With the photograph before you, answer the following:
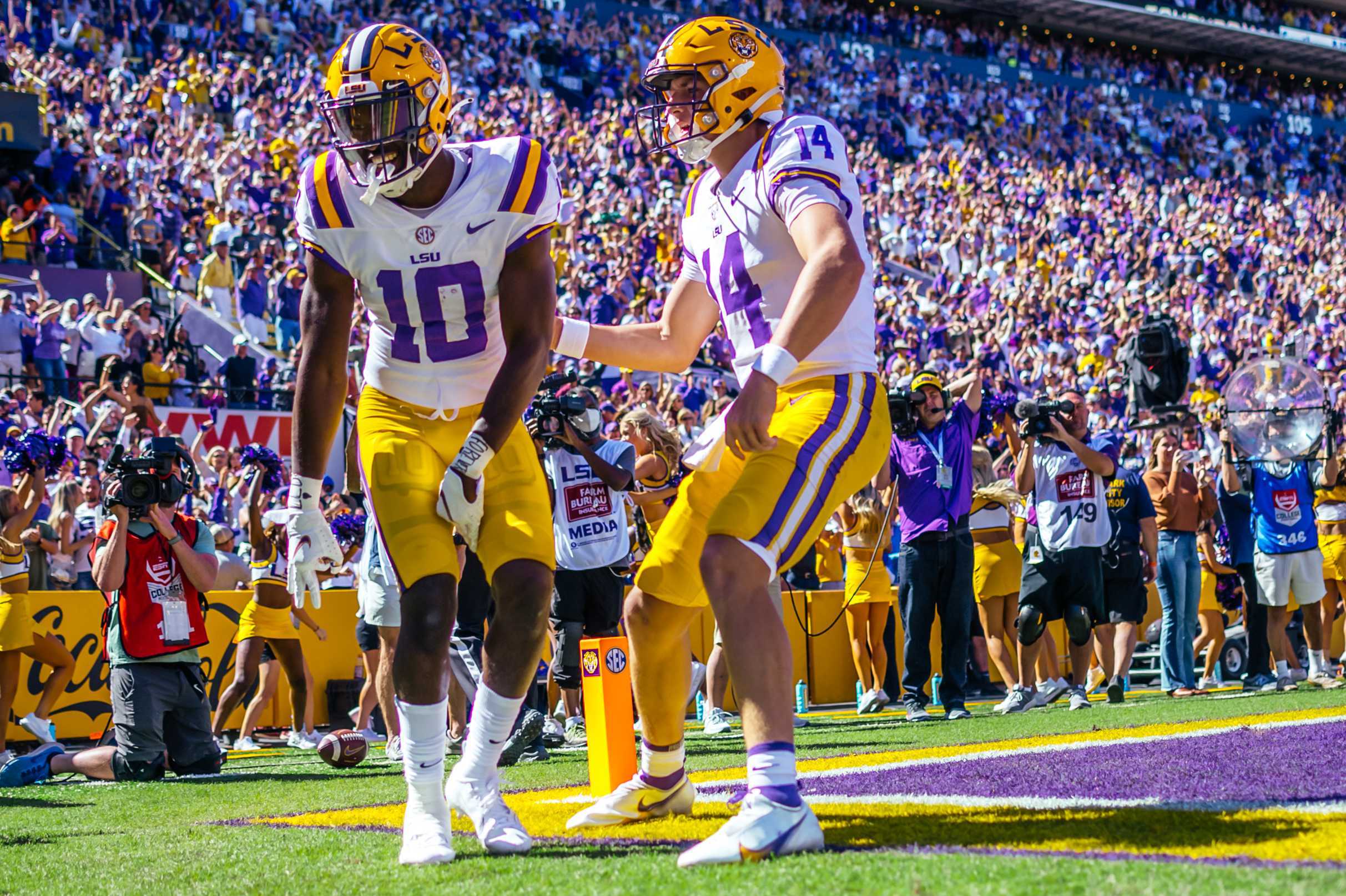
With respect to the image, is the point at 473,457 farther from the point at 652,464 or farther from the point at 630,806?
the point at 652,464

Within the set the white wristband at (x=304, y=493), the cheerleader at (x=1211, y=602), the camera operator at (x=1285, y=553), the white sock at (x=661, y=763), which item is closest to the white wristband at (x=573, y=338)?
the white wristband at (x=304, y=493)

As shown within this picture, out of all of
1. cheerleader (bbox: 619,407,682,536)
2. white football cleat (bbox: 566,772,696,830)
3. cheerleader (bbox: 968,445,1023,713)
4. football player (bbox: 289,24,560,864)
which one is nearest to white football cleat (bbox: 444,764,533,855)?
football player (bbox: 289,24,560,864)

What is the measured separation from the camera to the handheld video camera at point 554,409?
319 inches

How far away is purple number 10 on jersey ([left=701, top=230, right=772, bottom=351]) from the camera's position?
12.8 ft

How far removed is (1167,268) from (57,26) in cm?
2017

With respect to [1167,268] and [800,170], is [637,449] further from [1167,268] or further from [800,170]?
[1167,268]

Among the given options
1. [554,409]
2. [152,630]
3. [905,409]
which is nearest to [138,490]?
[152,630]

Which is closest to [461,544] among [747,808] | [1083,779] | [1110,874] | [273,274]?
[1083,779]

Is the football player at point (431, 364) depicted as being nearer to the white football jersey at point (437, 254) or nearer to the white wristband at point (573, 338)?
the white football jersey at point (437, 254)

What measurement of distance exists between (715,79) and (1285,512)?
26.0ft

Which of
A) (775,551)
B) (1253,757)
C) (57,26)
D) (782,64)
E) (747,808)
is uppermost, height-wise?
(57,26)

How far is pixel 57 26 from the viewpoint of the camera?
70.1 feet

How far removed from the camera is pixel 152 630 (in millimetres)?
7312

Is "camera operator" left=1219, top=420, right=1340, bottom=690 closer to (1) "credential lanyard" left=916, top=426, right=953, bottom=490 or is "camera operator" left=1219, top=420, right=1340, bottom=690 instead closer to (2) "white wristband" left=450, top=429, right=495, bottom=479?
(1) "credential lanyard" left=916, top=426, right=953, bottom=490
